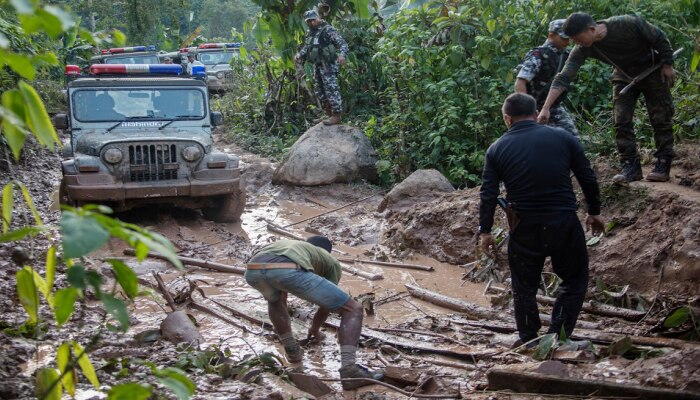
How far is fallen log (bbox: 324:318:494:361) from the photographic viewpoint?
4.52 m

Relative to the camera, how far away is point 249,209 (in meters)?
10.1

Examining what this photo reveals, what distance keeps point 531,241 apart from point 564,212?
26 centimetres

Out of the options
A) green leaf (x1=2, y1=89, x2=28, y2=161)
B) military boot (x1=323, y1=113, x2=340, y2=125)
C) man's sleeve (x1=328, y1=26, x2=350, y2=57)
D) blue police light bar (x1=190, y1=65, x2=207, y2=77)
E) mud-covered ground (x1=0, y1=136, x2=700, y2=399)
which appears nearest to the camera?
green leaf (x1=2, y1=89, x2=28, y2=161)

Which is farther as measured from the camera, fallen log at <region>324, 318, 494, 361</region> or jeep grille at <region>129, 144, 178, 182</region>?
jeep grille at <region>129, 144, 178, 182</region>

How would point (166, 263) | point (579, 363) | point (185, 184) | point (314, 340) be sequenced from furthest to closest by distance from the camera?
point (185, 184) < point (166, 263) < point (314, 340) < point (579, 363)

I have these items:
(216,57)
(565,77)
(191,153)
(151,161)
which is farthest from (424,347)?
(216,57)

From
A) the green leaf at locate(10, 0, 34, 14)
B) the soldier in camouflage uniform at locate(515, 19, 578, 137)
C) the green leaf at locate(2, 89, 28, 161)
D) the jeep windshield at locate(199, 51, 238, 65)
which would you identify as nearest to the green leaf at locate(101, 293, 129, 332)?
the green leaf at locate(2, 89, 28, 161)

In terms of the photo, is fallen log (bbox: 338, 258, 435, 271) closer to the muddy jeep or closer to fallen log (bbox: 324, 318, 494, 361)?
fallen log (bbox: 324, 318, 494, 361)

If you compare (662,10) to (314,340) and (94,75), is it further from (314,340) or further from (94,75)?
(94,75)

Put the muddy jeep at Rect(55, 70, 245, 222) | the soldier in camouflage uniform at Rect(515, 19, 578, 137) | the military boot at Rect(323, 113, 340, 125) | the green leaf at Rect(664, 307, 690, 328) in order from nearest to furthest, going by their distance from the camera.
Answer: the green leaf at Rect(664, 307, 690, 328) → the soldier in camouflage uniform at Rect(515, 19, 578, 137) → the muddy jeep at Rect(55, 70, 245, 222) → the military boot at Rect(323, 113, 340, 125)

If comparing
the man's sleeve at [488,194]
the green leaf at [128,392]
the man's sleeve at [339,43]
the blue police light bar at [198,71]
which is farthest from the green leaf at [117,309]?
the man's sleeve at [339,43]

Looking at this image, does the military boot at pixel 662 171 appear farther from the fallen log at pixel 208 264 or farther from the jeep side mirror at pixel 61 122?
the jeep side mirror at pixel 61 122

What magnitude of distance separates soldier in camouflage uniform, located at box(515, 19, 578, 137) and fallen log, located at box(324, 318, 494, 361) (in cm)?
279

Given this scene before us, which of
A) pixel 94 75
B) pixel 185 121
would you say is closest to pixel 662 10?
pixel 185 121
